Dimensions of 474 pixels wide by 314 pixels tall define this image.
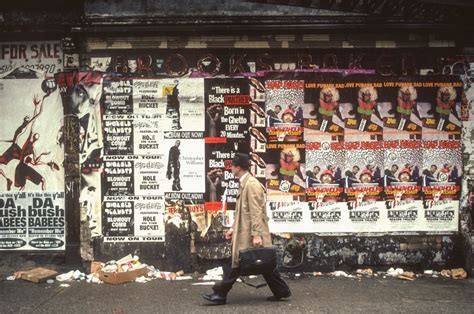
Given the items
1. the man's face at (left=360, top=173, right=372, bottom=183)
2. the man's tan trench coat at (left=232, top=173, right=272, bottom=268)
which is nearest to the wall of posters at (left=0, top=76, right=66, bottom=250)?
the man's tan trench coat at (left=232, top=173, right=272, bottom=268)

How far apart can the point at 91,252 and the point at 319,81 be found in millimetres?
4551

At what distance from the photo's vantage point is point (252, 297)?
23.7 ft

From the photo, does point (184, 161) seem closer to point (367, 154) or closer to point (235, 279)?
point (235, 279)

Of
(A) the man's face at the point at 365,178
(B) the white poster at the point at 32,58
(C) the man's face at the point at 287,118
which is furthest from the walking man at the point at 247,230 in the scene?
(B) the white poster at the point at 32,58

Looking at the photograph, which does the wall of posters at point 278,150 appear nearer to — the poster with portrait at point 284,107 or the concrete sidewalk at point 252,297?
the poster with portrait at point 284,107

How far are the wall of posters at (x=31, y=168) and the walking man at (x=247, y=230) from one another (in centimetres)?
343

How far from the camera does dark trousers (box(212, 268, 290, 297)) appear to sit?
6739 mm

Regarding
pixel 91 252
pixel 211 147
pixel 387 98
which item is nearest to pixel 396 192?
pixel 387 98

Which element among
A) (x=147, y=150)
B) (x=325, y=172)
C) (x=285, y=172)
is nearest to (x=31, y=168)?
(x=147, y=150)

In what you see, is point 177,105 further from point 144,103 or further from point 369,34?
point 369,34

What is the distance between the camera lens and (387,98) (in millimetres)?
8609

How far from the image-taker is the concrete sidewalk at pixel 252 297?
21.9ft

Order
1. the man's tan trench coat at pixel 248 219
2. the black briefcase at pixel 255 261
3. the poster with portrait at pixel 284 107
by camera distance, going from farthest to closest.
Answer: the poster with portrait at pixel 284 107, the man's tan trench coat at pixel 248 219, the black briefcase at pixel 255 261

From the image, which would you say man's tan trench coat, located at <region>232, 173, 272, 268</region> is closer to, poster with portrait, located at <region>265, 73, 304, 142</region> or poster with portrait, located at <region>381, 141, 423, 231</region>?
poster with portrait, located at <region>265, 73, 304, 142</region>
